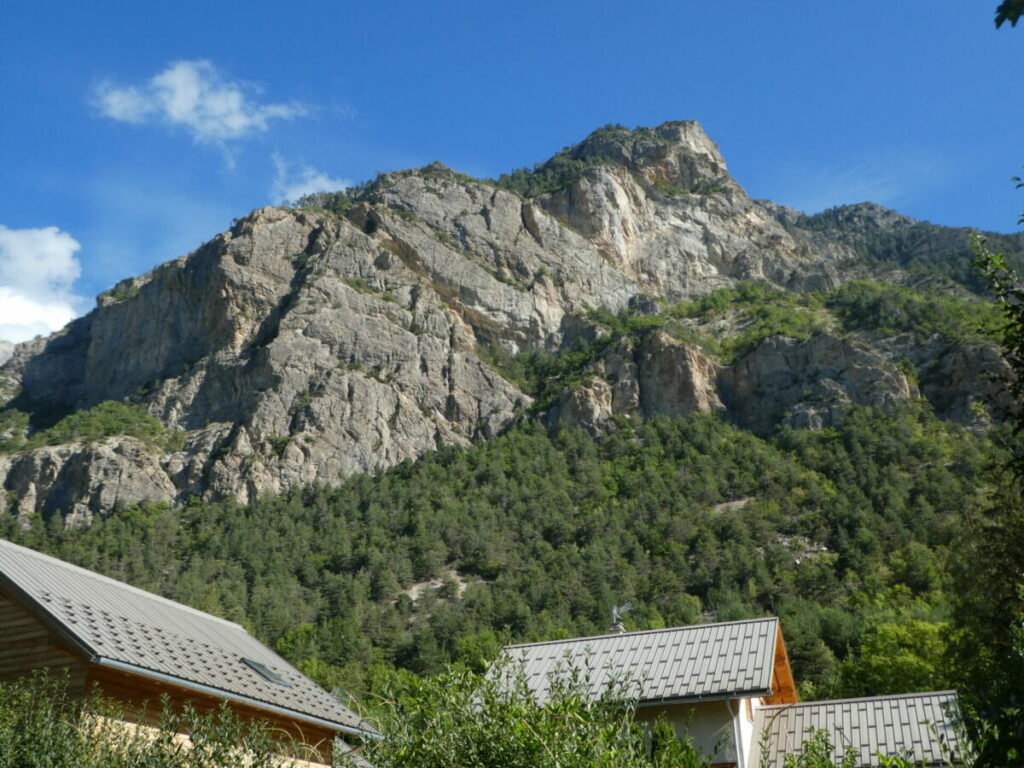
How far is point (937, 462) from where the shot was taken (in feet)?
264

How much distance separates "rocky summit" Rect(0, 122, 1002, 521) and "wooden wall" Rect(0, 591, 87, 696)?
252ft

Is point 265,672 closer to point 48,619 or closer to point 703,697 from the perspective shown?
point 48,619

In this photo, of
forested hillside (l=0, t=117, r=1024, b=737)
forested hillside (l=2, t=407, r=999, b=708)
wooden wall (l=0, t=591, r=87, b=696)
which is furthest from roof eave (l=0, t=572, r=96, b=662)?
forested hillside (l=2, t=407, r=999, b=708)

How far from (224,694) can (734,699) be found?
952 cm

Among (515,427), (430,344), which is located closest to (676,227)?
(430,344)

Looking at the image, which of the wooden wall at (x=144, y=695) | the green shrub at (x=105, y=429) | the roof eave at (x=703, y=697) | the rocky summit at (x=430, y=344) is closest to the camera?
the wooden wall at (x=144, y=695)

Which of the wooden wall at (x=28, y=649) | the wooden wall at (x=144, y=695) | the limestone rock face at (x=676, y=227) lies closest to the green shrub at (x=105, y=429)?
the limestone rock face at (x=676, y=227)

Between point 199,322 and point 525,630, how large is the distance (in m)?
63.4

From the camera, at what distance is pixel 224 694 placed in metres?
13.7

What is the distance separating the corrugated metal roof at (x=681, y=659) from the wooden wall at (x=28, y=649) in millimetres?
7462

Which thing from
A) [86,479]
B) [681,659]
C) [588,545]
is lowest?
[681,659]

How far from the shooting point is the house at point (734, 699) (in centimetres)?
1778

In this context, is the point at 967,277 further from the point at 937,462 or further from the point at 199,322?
the point at 199,322

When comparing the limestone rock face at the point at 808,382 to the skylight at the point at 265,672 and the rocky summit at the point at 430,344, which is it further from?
the skylight at the point at 265,672
